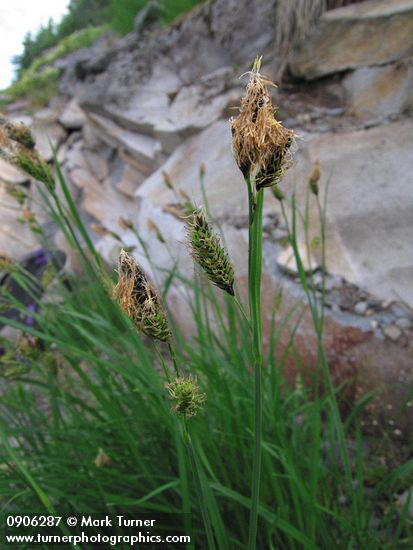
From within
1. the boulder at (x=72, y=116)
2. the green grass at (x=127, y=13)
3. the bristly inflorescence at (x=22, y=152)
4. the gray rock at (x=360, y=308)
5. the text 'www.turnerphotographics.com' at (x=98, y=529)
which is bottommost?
the text 'www.turnerphotographics.com' at (x=98, y=529)

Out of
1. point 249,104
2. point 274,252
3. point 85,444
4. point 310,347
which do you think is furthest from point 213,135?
point 249,104

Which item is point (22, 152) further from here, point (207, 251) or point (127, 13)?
point (127, 13)

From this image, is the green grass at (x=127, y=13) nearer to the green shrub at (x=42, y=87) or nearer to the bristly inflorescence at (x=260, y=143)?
the green shrub at (x=42, y=87)

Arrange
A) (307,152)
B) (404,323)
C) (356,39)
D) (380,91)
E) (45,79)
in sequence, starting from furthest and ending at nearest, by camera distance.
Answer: (45,79), (356,39), (380,91), (307,152), (404,323)

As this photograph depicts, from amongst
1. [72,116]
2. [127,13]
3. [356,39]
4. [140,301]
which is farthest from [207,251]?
[127,13]

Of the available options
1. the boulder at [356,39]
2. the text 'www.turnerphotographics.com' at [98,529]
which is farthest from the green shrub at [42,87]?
the text 'www.turnerphotographics.com' at [98,529]

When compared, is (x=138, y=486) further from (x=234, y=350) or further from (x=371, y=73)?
(x=371, y=73)
